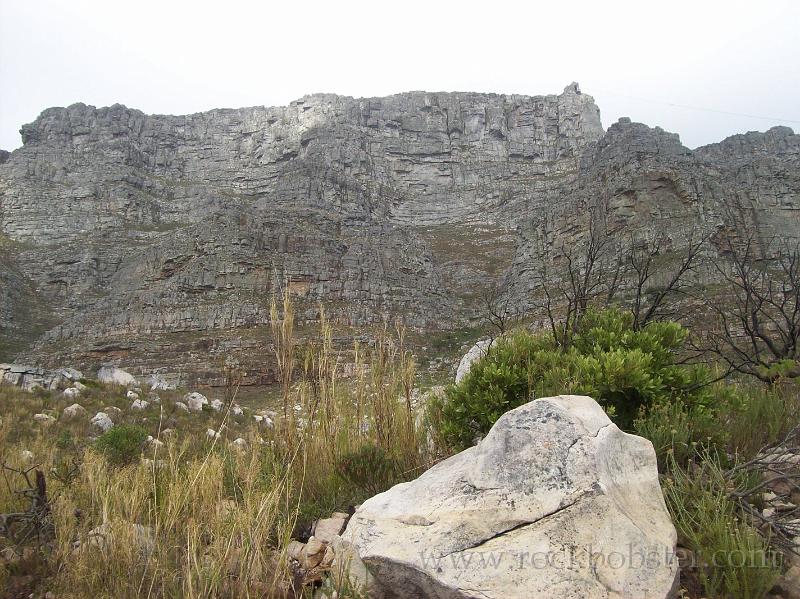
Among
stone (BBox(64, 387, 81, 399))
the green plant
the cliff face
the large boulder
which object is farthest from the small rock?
the cliff face

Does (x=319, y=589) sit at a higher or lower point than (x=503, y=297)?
higher

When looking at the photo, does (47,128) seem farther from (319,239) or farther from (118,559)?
(118,559)

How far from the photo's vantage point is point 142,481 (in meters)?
2.86

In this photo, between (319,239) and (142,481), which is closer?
(142,481)

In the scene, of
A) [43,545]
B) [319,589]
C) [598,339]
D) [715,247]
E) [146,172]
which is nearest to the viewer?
[319,589]

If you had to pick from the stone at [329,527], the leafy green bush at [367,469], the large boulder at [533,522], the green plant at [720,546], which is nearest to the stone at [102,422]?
the leafy green bush at [367,469]

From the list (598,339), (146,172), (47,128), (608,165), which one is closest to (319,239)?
(608,165)

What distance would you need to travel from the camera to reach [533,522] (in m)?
2.12

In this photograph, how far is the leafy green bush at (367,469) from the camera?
3.30 meters

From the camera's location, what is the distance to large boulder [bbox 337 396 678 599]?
1916 mm

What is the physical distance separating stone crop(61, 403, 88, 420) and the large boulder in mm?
8439

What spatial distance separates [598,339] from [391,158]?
8580 cm

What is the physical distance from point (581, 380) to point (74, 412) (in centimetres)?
923

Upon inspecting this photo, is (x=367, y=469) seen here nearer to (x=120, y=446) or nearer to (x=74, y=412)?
(x=120, y=446)
